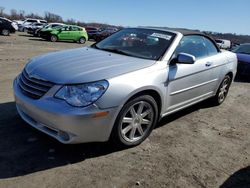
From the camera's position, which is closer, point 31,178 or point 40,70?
point 31,178

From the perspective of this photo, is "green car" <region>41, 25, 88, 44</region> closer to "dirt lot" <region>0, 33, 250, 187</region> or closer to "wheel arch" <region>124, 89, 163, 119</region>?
"dirt lot" <region>0, 33, 250, 187</region>

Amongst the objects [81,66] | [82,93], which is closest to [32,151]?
[82,93]

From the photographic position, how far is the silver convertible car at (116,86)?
3.56 meters

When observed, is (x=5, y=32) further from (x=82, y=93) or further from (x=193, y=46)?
(x=82, y=93)

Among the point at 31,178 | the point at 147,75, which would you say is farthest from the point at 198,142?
the point at 31,178

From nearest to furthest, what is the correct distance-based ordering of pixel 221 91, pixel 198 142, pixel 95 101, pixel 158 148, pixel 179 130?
pixel 95 101 < pixel 158 148 < pixel 198 142 < pixel 179 130 < pixel 221 91

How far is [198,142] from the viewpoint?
465cm

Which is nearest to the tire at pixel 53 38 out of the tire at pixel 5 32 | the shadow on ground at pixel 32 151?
the tire at pixel 5 32

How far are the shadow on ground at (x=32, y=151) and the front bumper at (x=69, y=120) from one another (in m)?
0.31

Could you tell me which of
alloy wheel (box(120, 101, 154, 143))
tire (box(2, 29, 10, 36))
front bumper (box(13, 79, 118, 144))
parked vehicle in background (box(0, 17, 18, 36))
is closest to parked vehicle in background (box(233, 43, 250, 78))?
alloy wheel (box(120, 101, 154, 143))

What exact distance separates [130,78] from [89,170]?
4.02 feet

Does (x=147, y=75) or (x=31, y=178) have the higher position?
(x=147, y=75)

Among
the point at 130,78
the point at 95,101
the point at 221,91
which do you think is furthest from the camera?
the point at 221,91

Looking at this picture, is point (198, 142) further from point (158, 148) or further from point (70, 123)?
point (70, 123)
